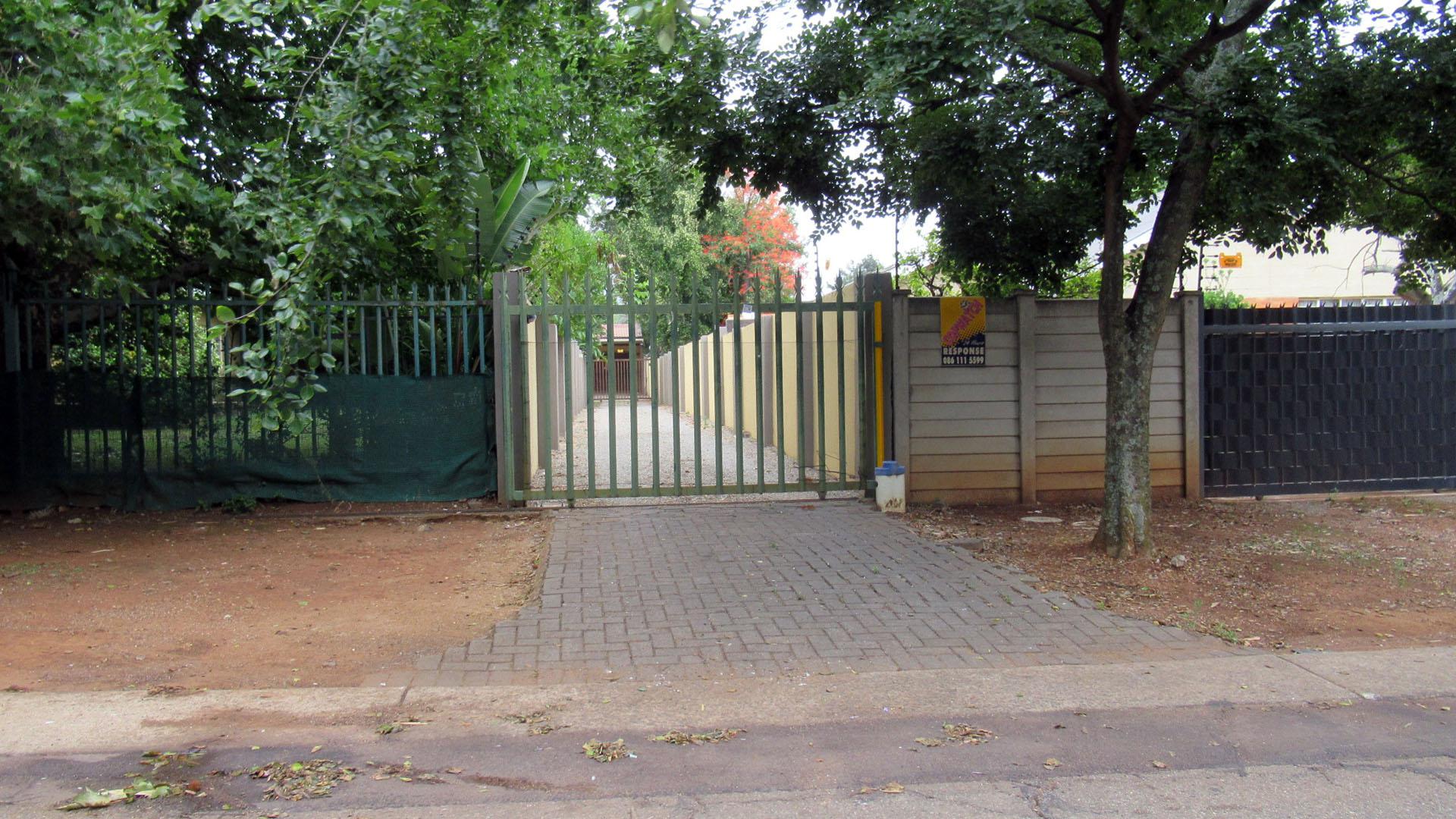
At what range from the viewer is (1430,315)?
11258mm

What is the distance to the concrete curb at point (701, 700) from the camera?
15.9ft

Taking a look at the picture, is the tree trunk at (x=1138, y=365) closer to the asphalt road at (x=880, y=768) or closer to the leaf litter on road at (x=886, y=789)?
the asphalt road at (x=880, y=768)

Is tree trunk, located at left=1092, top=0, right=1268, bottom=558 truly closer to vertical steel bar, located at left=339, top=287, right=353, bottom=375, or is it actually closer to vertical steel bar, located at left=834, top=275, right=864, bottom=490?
vertical steel bar, located at left=834, top=275, right=864, bottom=490

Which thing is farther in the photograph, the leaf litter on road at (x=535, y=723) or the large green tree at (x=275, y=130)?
the large green tree at (x=275, y=130)

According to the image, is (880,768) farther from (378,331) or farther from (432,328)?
(378,331)

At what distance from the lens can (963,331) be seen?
1062cm

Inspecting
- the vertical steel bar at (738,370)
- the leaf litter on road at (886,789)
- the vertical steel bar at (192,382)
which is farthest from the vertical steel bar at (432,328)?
the leaf litter on road at (886,789)

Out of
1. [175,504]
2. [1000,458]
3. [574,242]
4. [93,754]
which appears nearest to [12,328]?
[175,504]

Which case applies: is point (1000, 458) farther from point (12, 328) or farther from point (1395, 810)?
point (12, 328)

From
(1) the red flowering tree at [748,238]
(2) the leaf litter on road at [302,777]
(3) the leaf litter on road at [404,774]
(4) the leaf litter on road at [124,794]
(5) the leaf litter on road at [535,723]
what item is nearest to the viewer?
(4) the leaf litter on road at [124,794]

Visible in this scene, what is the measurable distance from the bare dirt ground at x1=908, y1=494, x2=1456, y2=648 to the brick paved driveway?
1.37ft

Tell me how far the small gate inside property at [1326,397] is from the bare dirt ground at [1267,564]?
0.35 meters

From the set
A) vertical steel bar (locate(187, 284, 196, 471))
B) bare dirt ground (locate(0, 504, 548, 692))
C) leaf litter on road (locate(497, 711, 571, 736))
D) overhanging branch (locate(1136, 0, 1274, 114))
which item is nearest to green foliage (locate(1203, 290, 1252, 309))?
overhanging branch (locate(1136, 0, 1274, 114))

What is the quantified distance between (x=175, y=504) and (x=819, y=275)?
22.4 feet
